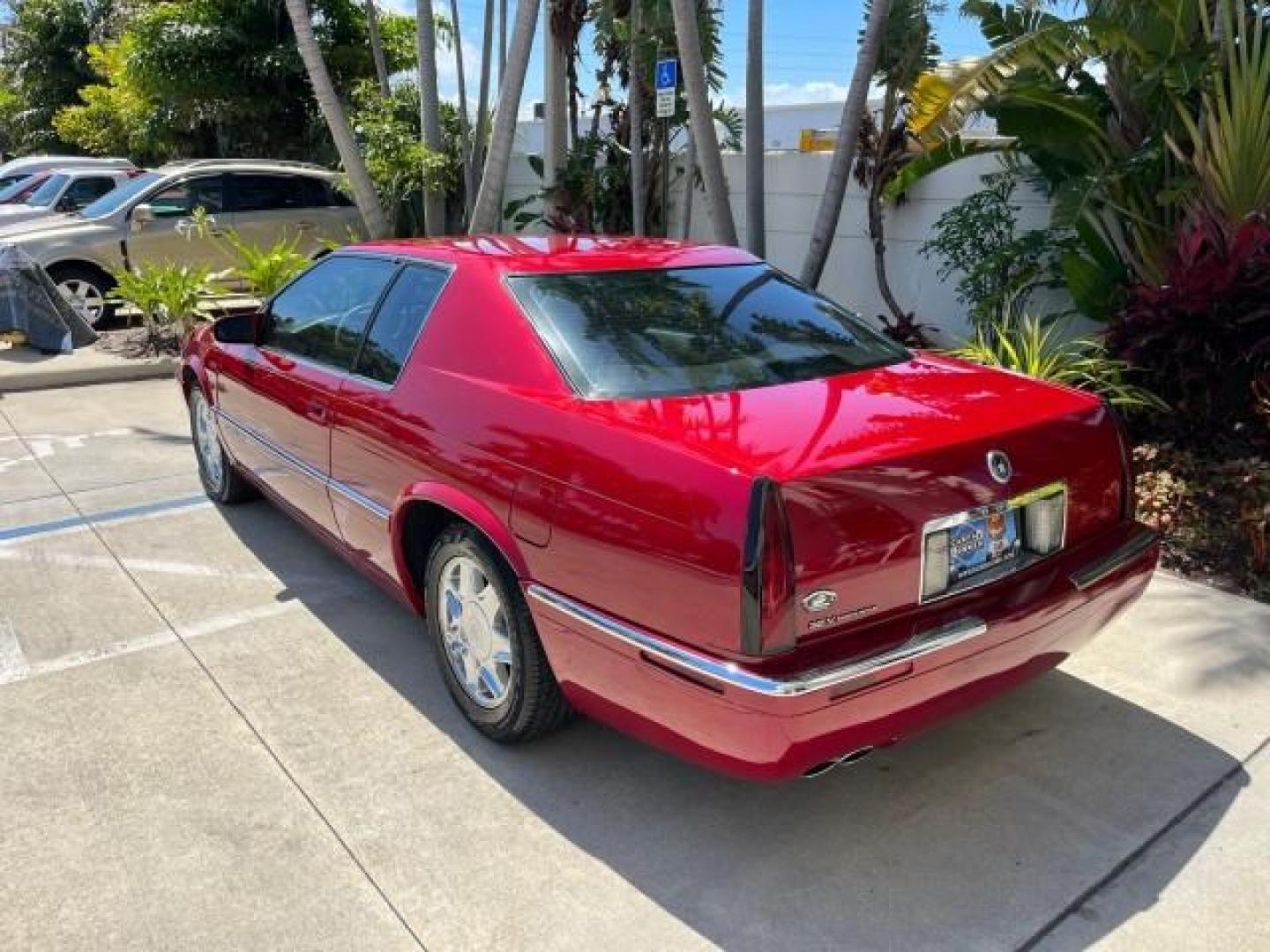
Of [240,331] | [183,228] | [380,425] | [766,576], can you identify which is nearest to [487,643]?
[380,425]

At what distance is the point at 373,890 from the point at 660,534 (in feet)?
3.96

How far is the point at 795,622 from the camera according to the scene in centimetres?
247

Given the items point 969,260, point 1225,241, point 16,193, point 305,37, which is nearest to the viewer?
point 1225,241

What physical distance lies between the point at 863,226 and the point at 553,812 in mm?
6813

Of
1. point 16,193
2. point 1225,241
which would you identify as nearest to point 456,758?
point 1225,241

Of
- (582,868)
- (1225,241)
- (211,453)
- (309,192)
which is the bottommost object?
(582,868)

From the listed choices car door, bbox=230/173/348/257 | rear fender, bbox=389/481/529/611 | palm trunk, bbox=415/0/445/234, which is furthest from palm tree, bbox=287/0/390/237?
rear fender, bbox=389/481/529/611

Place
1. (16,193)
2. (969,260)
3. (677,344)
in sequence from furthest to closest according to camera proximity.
A: (16,193) → (969,260) → (677,344)

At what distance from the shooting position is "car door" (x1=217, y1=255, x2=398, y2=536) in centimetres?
411

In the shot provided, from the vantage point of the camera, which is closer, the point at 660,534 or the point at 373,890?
the point at 660,534

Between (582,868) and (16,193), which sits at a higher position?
(16,193)

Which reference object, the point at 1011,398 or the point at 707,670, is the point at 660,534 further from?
the point at 1011,398

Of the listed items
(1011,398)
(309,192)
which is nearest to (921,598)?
(1011,398)

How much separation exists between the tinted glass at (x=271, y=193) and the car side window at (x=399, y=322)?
913 centimetres
